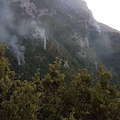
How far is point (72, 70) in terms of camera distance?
133 metres

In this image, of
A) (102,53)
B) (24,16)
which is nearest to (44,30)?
(24,16)

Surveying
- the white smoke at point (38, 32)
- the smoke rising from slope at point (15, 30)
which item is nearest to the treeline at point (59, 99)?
the smoke rising from slope at point (15, 30)

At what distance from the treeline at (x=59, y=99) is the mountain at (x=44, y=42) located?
3658 inches

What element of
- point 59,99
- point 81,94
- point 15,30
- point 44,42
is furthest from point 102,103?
point 15,30

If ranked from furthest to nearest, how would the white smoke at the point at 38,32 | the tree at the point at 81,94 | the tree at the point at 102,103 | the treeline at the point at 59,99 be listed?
1. the white smoke at the point at 38,32
2. the tree at the point at 81,94
3. the tree at the point at 102,103
4. the treeline at the point at 59,99

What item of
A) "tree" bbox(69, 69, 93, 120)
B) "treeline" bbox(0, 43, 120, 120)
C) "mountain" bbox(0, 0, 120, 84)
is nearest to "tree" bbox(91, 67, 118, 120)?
"treeline" bbox(0, 43, 120, 120)

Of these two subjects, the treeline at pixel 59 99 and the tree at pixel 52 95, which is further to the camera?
the tree at pixel 52 95

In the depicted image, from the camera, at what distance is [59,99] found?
44.0ft

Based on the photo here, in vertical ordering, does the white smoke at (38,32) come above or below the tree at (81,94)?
above

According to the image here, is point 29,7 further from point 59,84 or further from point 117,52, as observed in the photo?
point 59,84

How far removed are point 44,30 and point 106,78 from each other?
517ft

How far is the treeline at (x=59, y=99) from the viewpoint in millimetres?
10594

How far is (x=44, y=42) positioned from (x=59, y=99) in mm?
134315

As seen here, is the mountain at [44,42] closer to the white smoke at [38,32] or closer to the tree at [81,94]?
the white smoke at [38,32]
